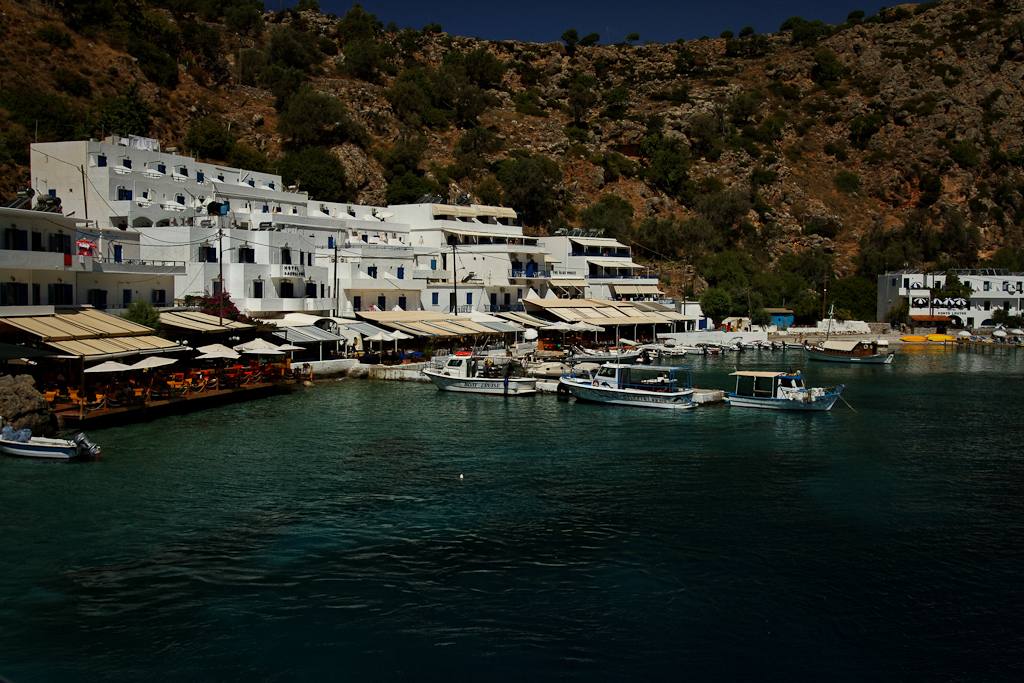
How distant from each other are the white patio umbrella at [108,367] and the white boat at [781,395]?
2979 centimetres

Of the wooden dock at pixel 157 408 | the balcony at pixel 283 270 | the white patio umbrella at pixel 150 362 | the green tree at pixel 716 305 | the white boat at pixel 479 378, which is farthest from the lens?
the green tree at pixel 716 305

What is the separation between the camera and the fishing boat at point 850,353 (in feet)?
224

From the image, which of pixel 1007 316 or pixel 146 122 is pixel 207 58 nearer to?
pixel 146 122

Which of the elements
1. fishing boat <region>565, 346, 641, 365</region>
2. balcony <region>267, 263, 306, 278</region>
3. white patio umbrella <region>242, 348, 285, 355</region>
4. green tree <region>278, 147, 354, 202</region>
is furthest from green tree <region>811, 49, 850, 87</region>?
white patio umbrella <region>242, 348, 285, 355</region>

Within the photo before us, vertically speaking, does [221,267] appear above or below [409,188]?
below

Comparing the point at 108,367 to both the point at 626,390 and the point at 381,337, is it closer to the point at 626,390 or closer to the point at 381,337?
the point at 381,337

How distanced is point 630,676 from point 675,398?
28.4 m

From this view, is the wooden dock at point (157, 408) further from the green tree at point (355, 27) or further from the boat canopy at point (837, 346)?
the green tree at point (355, 27)

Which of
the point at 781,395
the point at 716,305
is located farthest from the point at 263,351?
the point at 716,305

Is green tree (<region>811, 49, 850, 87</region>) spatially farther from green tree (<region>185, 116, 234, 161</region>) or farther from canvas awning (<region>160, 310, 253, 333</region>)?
canvas awning (<region>160, 310, 253, 333</region>)

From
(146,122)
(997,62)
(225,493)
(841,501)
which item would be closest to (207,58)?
(146,122)

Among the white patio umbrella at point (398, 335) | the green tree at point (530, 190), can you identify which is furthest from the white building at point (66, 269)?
the green tree at point (530, 190)

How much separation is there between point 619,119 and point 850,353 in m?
75.2

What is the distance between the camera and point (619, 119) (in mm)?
133750
